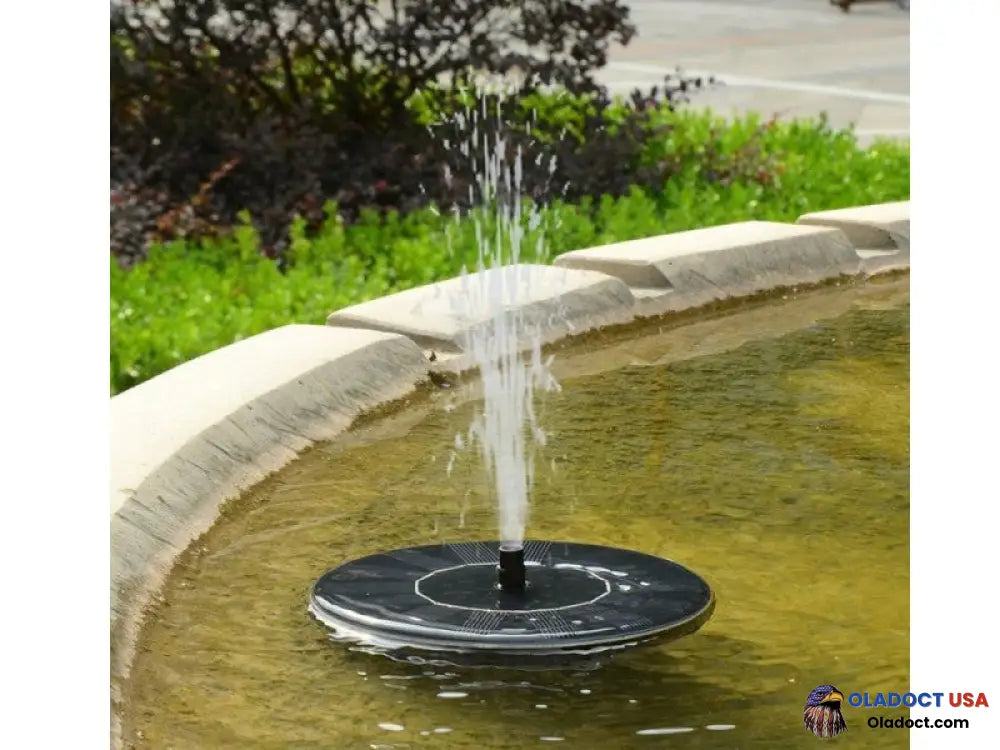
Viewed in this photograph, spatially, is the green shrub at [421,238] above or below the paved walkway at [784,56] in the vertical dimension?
below

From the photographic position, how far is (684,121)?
10.2 metres

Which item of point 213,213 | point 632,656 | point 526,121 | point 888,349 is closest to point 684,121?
point 526,121

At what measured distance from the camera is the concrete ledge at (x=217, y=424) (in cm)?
410

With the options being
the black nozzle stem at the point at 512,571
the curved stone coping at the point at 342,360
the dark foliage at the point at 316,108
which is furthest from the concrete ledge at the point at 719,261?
the black nozzle stem at the point at 512,571

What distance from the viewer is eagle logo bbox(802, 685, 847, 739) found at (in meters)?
3.33

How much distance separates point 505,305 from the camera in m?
6.24

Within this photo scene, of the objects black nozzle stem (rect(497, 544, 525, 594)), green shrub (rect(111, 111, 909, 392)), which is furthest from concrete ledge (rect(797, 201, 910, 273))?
black nozzle stem (rect(497, 544, 525, 594))

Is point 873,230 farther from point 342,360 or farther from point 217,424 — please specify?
point 217,424

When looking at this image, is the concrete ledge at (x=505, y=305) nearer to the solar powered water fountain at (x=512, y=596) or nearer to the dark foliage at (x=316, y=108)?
the solar powered water fountain at (x=512, y=596)

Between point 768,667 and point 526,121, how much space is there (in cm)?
573

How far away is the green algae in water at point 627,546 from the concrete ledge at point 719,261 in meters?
0.59

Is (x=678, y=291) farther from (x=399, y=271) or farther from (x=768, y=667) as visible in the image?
(x=768, y=667)

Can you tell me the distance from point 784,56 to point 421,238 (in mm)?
7824

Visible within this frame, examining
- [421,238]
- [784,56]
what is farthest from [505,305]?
[784,56]
